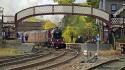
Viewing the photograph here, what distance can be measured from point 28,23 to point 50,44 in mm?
125711

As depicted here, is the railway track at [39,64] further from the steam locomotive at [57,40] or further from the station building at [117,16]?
the steam locomotive at [57,40]

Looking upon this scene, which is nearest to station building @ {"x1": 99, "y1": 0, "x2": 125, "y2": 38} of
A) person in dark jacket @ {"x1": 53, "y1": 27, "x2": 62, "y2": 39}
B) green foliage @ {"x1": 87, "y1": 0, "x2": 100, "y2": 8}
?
person in dark jacket @ {"x1": 53, "y1": 27, "x2": 62, "y2": 39}

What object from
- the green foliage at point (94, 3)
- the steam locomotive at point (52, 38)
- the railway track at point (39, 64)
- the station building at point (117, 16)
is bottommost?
the railway track at point (39, 64)

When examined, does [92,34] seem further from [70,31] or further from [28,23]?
[28,23]

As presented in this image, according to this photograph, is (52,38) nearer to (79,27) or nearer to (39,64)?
(39,64)

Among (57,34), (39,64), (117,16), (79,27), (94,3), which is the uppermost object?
(94,3)

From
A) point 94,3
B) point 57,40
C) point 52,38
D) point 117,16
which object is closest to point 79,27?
point 94,3

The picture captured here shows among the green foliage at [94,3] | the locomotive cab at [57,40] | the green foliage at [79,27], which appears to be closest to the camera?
the locomotive cab at [57,40]

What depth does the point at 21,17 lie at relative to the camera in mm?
54188

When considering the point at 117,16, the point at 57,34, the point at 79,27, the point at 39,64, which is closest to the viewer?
the point at 39,64

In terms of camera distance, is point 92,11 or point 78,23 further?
point 78,23

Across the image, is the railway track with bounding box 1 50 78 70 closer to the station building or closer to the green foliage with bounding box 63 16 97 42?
the station building

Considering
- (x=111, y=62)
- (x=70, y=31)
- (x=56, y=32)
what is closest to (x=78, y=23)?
(x=70, y=31)

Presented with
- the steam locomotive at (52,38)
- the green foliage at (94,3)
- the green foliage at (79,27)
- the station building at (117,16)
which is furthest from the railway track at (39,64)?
the green foliage at (94,3)
